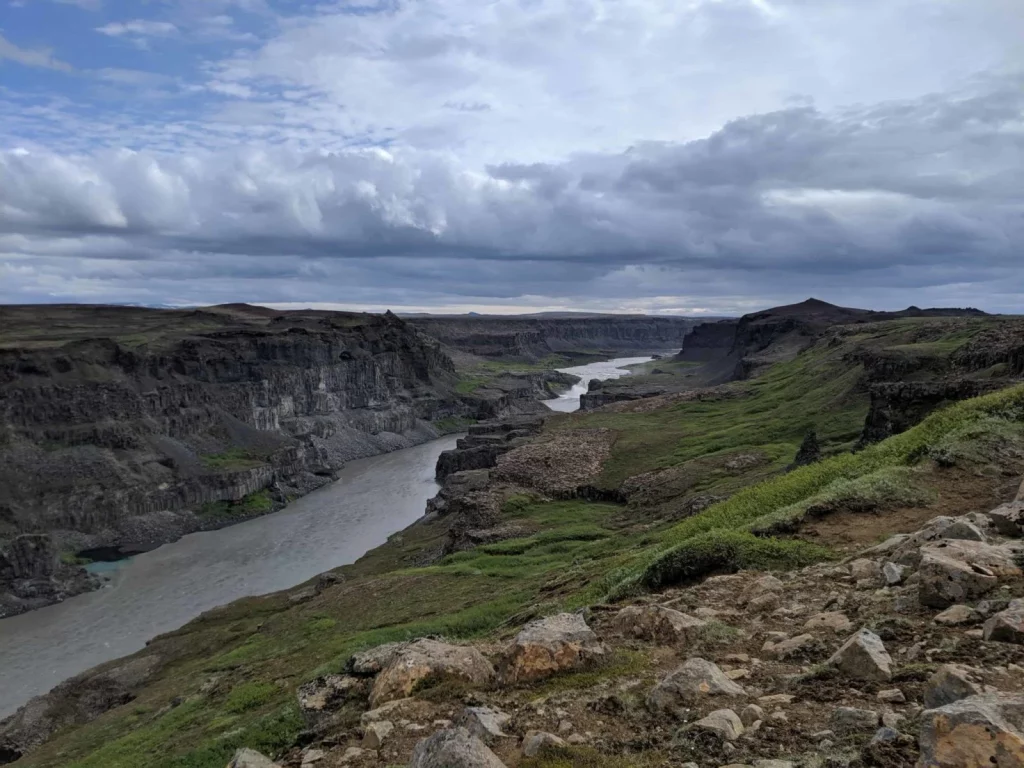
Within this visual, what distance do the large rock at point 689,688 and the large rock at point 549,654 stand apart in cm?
184

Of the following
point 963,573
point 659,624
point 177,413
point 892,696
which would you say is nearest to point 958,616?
point 963,573

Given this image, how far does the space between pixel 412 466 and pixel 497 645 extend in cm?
10088

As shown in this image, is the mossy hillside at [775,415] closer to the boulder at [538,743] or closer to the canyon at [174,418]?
the boulder at [538,743]

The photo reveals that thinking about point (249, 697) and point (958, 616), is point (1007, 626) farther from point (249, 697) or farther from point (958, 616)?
point (249, 697)

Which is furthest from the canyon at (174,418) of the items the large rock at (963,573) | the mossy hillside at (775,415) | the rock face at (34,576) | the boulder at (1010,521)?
the boulder at (1010,521)

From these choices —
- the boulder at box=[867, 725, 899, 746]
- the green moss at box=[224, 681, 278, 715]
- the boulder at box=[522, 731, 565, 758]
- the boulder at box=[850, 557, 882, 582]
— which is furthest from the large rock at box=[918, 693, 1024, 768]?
the green moss at box=[224, 681, 278, 715]

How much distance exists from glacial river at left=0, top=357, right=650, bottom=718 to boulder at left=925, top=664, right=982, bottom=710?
49.9 metres

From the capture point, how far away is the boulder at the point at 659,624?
1084 centimetres

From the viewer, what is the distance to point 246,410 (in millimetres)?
114000

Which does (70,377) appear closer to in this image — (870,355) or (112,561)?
(112,561)

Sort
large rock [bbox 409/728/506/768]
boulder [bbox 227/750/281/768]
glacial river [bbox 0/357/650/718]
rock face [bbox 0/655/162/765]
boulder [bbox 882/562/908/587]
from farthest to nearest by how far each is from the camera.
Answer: glacial river [bbox 0/357/650/718]
rock face [bbox 0/655/162/765]
boulder [bbox 882/562/908/587]
boulder [bbox 227/750/281/768]
large rock [bbox 409/728/506/768]

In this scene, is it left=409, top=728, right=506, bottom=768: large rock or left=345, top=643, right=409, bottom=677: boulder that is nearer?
left=409, top=728, right=506, bottom=768: large rock

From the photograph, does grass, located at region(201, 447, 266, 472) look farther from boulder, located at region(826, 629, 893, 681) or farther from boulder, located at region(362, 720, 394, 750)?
boulder, located at region(826, 629, 893, 681)

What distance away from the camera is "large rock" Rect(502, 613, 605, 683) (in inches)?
408
